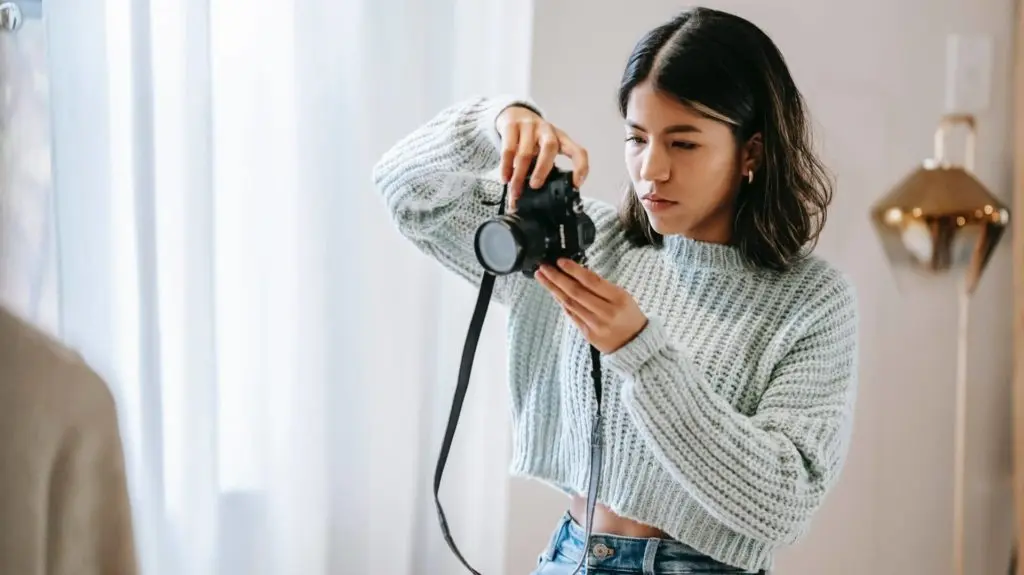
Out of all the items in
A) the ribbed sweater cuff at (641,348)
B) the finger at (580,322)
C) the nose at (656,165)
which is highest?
the nose at (656,165)

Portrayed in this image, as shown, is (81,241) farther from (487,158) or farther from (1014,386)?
(1014,386)

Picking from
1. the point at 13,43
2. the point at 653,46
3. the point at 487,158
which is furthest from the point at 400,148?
the point at 13,43

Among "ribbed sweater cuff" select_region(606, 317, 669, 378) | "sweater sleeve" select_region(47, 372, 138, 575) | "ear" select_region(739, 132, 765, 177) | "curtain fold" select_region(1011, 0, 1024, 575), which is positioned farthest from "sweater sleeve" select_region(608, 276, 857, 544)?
"curtain fold" select_region(1011, 0, 1024, 575)

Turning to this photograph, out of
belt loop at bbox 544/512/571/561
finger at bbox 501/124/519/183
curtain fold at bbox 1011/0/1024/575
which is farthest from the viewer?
curtain fold at bbox 1011/0/1024/575

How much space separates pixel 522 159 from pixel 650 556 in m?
0.41

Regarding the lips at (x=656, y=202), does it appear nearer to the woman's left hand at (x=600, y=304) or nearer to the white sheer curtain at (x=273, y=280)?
the woman's left hand at (x=600, y=304)

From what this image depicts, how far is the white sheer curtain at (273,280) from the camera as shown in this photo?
874 mm

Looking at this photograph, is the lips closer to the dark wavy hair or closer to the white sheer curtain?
the dark wavy hair

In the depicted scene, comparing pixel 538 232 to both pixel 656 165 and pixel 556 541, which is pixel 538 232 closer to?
pixel 656 165

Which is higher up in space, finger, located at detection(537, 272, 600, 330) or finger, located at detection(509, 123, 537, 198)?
finger, located at detection(509, 123, 537, 198)

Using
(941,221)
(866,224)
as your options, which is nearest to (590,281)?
(941,221)

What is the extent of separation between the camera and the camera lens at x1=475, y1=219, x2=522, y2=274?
0.74 metres

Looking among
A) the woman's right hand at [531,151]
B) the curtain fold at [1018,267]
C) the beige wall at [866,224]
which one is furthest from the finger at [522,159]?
the curtain fold at [1018,267]

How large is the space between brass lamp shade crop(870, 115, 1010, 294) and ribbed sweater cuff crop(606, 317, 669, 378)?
0.96 feet
